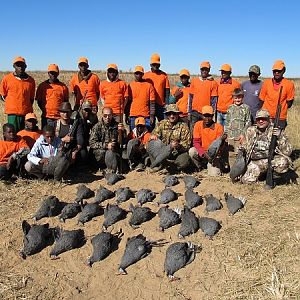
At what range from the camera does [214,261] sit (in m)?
5.39

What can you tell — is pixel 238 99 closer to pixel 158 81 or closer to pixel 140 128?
pixel 158 81

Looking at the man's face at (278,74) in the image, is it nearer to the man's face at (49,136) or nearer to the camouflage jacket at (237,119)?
the camouflage jacket at (237,119)

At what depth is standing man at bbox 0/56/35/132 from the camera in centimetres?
860

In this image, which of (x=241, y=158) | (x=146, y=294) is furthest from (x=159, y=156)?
(x=146, y=294)

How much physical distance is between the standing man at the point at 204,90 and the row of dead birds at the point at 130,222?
2.17 meters

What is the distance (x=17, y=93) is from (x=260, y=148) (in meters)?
5.36

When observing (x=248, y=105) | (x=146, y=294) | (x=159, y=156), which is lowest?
(x=146, y=294)

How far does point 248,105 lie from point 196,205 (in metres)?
3.37

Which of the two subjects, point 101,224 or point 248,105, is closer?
point 101,224

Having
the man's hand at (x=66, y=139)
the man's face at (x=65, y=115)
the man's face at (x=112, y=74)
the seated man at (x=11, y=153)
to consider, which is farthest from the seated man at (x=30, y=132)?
the man's face at (x=112, y=74)

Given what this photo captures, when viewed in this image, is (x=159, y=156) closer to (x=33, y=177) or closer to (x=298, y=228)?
(x=33, y=177)

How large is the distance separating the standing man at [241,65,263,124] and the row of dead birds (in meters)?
2.65

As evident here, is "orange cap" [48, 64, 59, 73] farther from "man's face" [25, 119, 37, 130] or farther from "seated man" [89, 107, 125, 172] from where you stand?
"seated man" [89, 107, 125, 172]

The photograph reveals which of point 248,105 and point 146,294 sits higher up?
point 248,105
